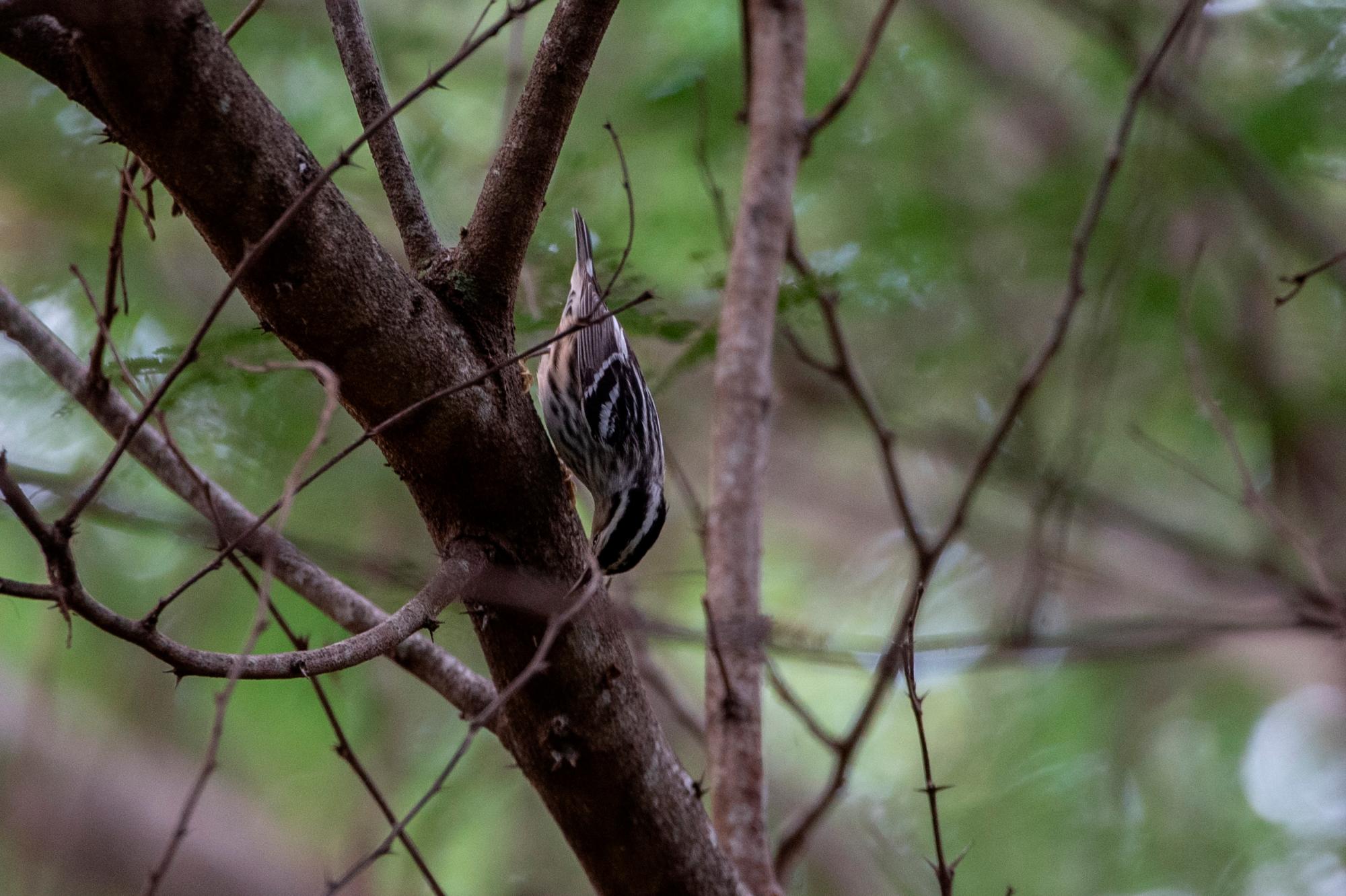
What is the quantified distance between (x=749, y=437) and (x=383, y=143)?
1741 mm

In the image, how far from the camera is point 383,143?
227 cm

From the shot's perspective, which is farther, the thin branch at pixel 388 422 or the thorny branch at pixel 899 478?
the thorny branch at pixel 899 478

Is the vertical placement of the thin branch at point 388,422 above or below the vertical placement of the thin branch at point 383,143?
below

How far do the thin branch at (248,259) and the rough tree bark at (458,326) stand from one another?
0.10 metres

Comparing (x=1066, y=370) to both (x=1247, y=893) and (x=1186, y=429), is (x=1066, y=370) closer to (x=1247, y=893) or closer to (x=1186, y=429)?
(x=1186, y=429)

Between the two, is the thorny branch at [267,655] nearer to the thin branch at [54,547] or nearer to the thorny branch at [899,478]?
the thin branch at [54,547]

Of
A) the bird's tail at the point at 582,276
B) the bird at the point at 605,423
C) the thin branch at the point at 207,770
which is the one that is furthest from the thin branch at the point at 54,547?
the bird's tail at the point at 582,276

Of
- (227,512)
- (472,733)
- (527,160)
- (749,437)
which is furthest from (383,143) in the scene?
(749,437)

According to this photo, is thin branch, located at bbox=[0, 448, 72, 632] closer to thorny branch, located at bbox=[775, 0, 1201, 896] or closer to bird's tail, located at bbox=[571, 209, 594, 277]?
thorny branch, located at bbox=[775, 0, 1201, 896]

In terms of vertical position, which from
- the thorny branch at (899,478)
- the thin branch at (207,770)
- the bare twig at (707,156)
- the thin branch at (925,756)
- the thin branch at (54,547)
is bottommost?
the thin branch at (207,770)

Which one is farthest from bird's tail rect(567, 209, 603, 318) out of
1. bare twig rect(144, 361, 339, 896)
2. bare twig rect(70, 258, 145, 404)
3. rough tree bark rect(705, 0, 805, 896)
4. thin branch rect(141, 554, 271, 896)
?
thin branch rect(141, 554, 271, 896)

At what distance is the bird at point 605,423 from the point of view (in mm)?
3611

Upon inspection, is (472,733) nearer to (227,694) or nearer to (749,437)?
(227,694)

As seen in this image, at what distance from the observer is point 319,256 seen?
1.90 m
